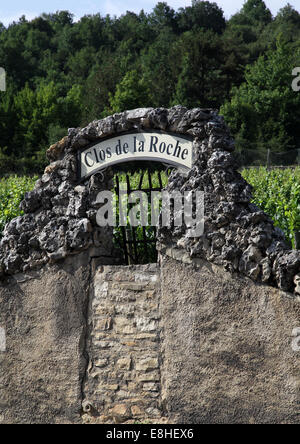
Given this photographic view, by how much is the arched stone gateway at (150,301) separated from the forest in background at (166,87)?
1836cm

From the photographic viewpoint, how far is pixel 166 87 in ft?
170

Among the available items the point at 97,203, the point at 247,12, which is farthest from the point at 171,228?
the point at 247,12

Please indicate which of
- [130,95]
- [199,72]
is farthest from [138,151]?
[199,72]

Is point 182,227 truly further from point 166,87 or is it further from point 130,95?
point 166,87

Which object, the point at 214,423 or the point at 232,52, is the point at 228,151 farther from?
the point at 232,52

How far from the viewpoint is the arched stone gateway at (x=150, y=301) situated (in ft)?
19.0

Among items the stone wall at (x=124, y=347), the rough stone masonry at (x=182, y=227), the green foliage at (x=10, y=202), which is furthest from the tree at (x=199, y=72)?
the stone wall at (x=124, y=347)

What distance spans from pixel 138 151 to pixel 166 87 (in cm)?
4675

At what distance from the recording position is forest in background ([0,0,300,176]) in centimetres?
4281

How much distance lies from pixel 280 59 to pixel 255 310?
4421cm

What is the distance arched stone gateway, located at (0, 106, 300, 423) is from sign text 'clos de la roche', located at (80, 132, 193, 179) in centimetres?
1

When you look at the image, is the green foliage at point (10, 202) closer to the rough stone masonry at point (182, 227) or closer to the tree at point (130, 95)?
the rough stone masonry at point (182, 227)

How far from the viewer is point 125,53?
231ft

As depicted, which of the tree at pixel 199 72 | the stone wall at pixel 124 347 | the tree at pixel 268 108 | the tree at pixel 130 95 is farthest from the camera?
the tree at pixel 199 72
